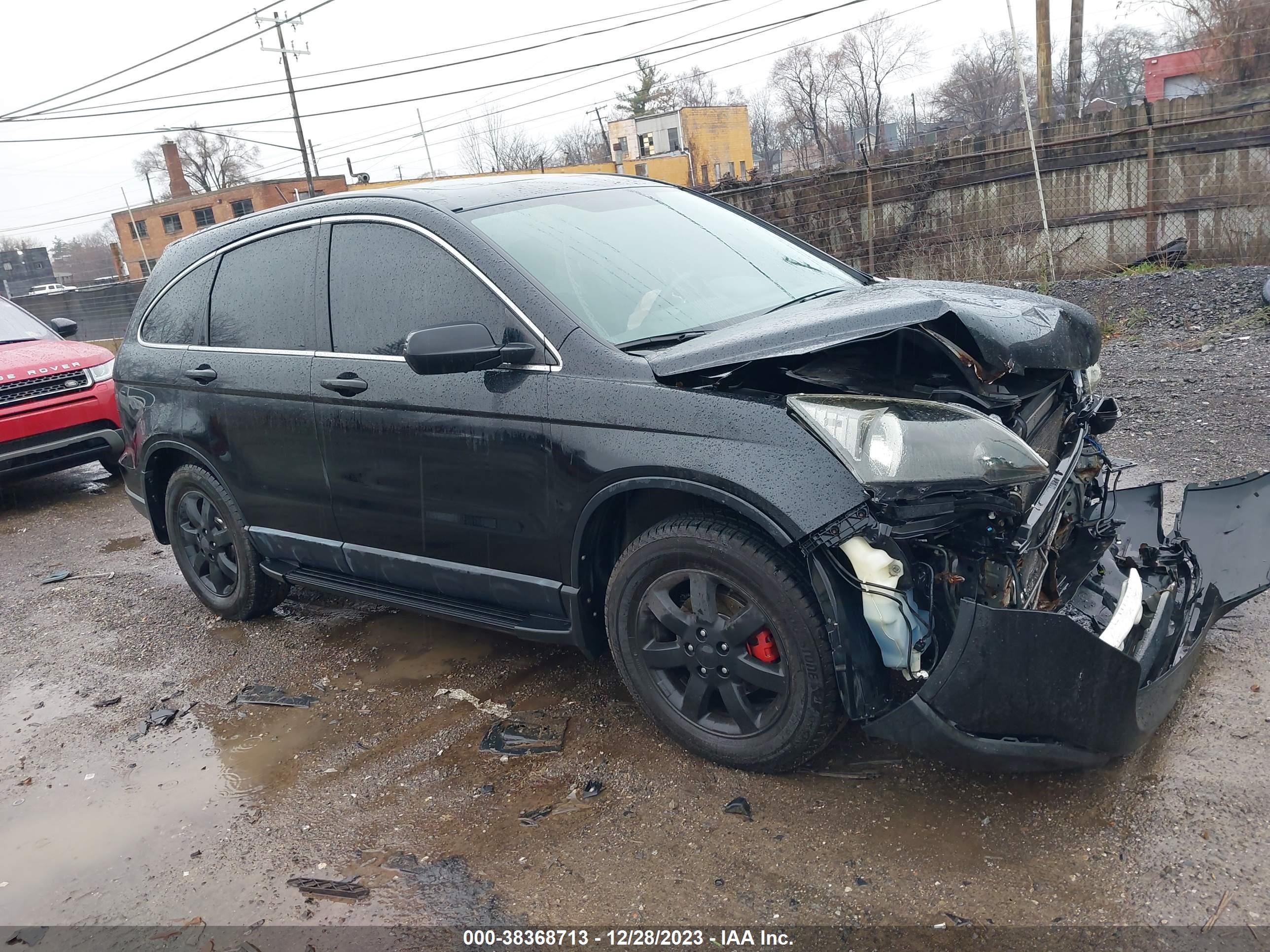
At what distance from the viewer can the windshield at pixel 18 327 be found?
8.49 metres

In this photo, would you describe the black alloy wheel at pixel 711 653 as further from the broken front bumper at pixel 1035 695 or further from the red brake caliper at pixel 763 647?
the broken front bumper at pixel 1035 695

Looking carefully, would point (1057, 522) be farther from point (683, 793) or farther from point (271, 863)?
point (271, 863)

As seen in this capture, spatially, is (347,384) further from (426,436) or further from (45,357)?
(45,357)

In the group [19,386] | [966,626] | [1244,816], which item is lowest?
[1244,816]

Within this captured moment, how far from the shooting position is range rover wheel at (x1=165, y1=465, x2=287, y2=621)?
4.60 metres

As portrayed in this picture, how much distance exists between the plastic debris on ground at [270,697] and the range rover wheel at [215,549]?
0.64 m

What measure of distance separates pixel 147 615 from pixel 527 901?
362 cm

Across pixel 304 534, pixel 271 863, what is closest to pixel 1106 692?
pixel 271 863

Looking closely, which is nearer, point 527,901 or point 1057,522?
point 527,901

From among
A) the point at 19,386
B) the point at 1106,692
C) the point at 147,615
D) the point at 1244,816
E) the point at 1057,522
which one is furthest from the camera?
the point at 19,386

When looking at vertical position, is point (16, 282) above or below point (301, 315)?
above

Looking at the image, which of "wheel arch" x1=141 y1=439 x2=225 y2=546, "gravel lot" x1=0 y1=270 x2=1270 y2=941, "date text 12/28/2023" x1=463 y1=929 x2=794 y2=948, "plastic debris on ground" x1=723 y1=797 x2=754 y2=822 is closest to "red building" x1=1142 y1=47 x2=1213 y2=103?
"gravel lot" x1=0 y1=270 x2=1270 y2=941

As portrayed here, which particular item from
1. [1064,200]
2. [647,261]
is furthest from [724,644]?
[1064,200]

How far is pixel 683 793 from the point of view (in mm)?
2996
